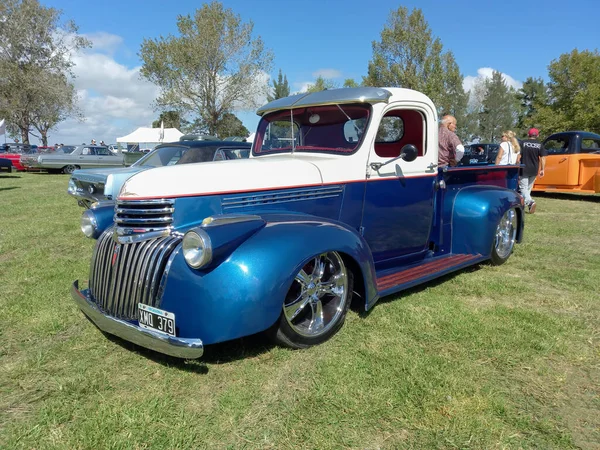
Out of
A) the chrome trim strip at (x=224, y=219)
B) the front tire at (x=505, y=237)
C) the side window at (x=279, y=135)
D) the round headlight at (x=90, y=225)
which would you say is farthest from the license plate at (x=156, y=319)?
the front tire at (x=505, y=237)

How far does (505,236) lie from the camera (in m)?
5.52

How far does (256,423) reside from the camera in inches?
93.6

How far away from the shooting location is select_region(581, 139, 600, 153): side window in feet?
40.0

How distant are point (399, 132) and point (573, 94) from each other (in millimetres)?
33357

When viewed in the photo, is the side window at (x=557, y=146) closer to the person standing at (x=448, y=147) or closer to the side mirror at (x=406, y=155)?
the person standing at (x=448, y=147)

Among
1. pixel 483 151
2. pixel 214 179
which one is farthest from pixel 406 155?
pixel 483 151

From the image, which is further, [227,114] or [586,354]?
[227,114]

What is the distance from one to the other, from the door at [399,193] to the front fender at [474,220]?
1.38ft

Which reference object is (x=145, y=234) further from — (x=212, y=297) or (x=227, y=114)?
(x=227, y=114)

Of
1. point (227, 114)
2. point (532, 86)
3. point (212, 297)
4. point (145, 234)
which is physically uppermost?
point (532, 86)

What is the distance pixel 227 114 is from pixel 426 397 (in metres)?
30.0

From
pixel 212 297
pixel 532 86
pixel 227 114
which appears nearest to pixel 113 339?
pixel 212 297

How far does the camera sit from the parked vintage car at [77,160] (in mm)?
21141

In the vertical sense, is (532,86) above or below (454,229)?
above
